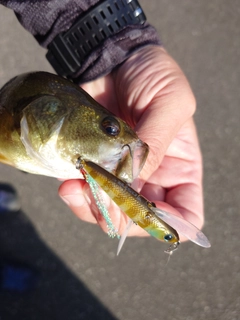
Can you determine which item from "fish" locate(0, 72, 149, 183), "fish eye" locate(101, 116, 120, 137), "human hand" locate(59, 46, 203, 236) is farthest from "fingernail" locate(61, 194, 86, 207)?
"fish eye" locate(101, 116, 120, 137)

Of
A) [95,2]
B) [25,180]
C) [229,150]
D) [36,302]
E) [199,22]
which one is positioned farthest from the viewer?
[199,22]

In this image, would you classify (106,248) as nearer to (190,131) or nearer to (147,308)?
(147,308)

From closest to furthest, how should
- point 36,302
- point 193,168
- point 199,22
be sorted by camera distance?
1. point 193,168
2. point 36,302
3. point 199,22

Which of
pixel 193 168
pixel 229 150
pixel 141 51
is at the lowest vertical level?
pixel 229 150

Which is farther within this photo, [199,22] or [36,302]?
[199,22]

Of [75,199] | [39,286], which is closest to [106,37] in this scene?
[75,199]

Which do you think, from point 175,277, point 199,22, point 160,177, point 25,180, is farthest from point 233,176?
point 25,180
